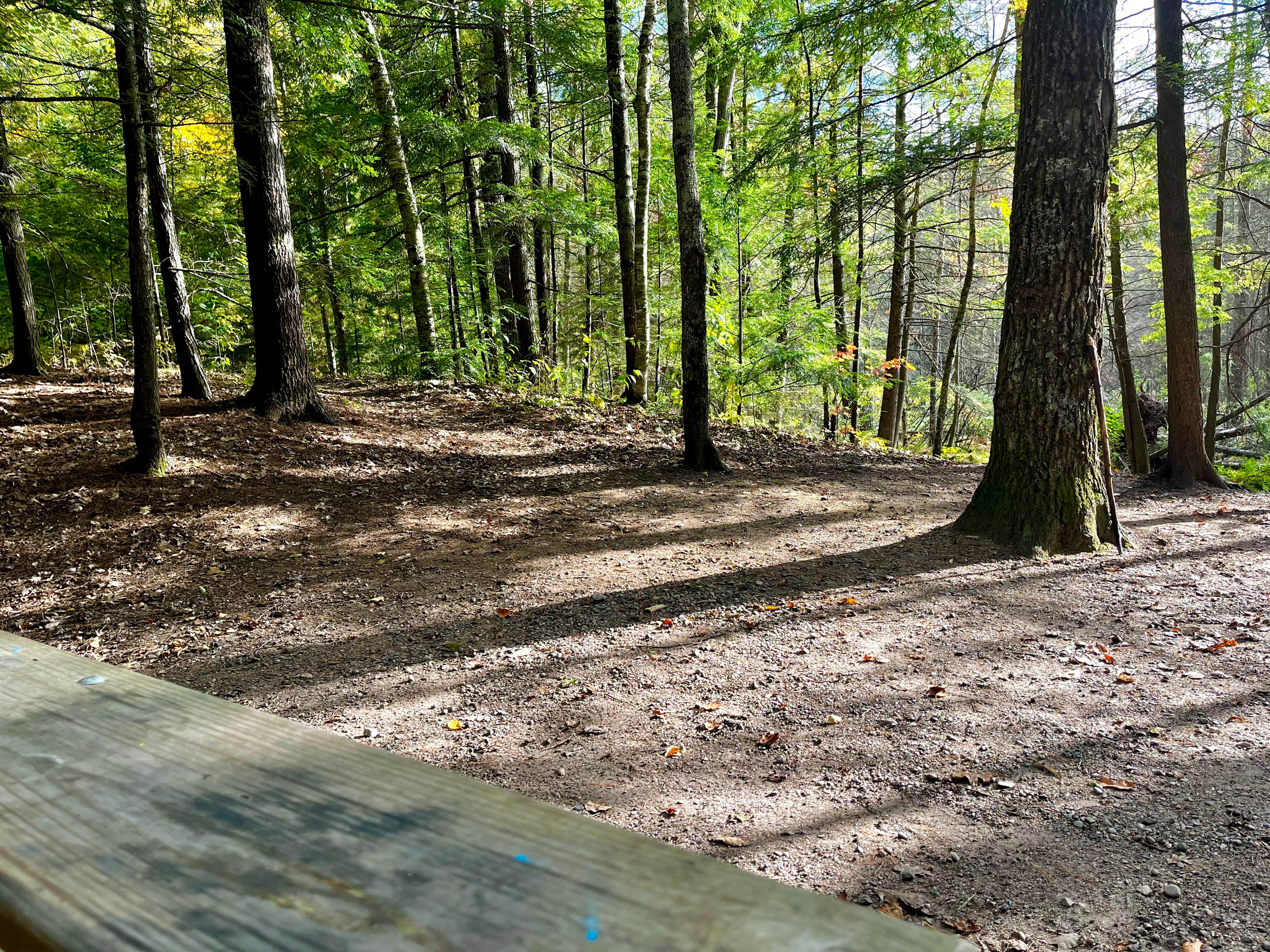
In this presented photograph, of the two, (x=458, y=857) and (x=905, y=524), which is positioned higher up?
(x=458, y=857)

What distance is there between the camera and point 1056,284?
561 centimetres

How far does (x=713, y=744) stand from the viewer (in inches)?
137

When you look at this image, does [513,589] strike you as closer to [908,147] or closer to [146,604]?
[146,604]

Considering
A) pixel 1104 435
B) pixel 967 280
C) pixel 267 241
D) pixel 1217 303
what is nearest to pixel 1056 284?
pixel 1104 435

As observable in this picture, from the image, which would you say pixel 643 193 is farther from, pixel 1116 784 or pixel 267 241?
pixel 1116 784

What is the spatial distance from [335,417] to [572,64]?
6.45 m

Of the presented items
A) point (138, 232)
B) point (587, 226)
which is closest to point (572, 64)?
point (587, 226)

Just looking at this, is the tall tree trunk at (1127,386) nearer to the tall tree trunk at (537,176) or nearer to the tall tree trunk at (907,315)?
the tall tree trunk at (907,315)

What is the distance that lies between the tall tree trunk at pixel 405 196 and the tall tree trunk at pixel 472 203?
93 centimetres

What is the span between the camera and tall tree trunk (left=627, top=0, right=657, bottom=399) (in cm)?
1185

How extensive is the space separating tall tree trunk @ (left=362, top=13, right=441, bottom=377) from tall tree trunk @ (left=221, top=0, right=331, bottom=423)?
2.43 metres

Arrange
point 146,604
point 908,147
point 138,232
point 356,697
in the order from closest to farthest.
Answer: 1. point 356,697
2. point 146,604
3. point 138,232
4. point 908,147

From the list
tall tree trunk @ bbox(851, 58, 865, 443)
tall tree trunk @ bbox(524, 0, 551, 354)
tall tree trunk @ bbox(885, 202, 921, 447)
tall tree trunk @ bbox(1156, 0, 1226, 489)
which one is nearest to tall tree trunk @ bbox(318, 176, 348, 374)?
tall tree trunk @ bbox(524, 0, 551, 354)

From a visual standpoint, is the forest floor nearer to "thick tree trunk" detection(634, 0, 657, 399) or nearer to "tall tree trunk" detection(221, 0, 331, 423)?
"tall tree trunk" detection(221, 0, 331, 423)
